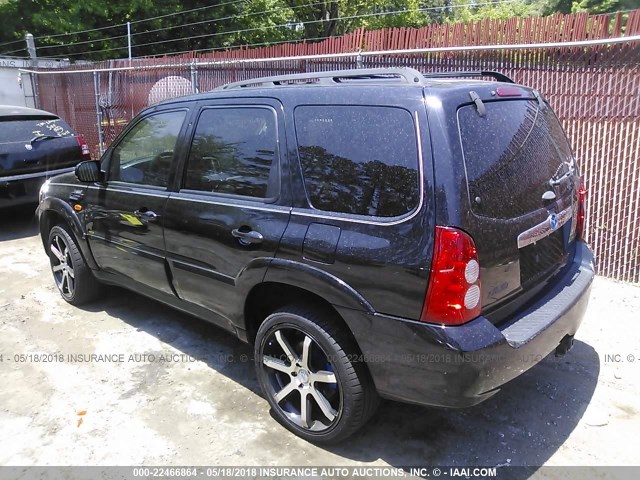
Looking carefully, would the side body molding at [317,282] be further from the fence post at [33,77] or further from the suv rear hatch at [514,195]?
the fence post at [33,77]

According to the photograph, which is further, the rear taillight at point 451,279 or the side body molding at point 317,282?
the side body molding at point 317,282

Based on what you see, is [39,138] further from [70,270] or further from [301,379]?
[301,379]

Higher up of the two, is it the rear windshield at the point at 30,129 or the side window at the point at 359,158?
the side window at the point at 359,158

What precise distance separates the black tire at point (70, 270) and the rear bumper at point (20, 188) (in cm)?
251

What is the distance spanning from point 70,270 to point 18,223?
13.1 feet

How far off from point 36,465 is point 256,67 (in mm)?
6382

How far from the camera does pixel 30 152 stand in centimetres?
702

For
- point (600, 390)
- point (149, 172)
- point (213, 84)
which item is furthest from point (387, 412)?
point (213, 84)

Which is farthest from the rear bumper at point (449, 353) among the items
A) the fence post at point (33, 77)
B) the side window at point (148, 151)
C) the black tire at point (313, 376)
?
the fence post at point (33, 77)

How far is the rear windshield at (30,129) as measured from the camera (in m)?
6.97

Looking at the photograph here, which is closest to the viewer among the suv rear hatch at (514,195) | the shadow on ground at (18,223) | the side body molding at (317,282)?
the suv rear hatch at (514,195)

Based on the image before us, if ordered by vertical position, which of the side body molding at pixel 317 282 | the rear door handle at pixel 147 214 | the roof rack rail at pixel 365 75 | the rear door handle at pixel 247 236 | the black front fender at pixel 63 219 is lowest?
the black front fender at pixel 63 219

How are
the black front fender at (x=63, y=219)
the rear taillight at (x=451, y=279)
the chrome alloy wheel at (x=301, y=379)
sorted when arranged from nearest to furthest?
the rear taillight at (x=451, y=279) → the chrome alloy wheel at (x=301, y=379) → the black front fender at (x=63, y=219)

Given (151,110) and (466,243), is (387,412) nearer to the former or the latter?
(466,243)
